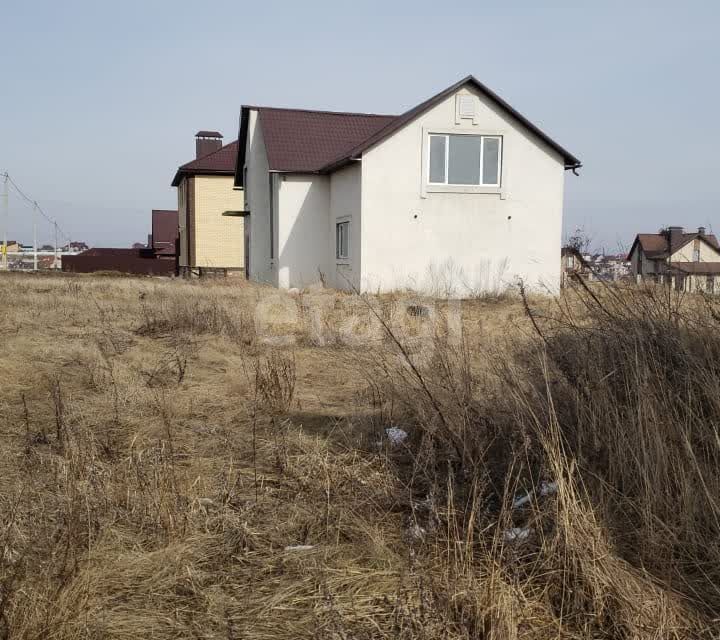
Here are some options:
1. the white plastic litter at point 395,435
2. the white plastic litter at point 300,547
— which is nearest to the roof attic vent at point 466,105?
the white plastic litter at point 395,435

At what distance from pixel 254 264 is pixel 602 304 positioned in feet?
66.1

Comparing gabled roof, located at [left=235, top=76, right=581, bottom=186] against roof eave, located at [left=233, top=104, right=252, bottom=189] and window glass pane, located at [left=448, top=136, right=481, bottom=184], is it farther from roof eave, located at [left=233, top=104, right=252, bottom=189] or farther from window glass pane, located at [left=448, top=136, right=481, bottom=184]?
window glass pane, located at [left=448, top=136, right=481, bottom=184]

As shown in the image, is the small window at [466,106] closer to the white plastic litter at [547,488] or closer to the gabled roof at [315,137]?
the gabled roof at [315,137]

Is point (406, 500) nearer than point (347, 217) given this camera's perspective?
Yes

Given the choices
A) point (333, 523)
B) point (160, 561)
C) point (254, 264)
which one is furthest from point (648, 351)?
point (254, 264)

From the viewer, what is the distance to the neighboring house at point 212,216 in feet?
105

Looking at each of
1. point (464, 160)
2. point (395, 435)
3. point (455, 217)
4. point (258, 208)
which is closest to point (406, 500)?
point (395, 435)

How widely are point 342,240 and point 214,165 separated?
579 inches

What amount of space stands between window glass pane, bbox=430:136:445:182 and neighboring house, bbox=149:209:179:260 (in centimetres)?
3201

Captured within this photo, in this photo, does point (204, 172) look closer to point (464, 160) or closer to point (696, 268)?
point (464, 160)

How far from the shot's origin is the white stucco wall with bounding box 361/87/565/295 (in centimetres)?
1798

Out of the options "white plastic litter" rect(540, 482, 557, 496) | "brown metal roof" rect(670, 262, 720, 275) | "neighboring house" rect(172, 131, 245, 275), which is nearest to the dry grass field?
"white plastic litter" rect(540, 482, 557, 496)

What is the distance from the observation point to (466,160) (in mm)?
18422

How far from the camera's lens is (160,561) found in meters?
2.95
